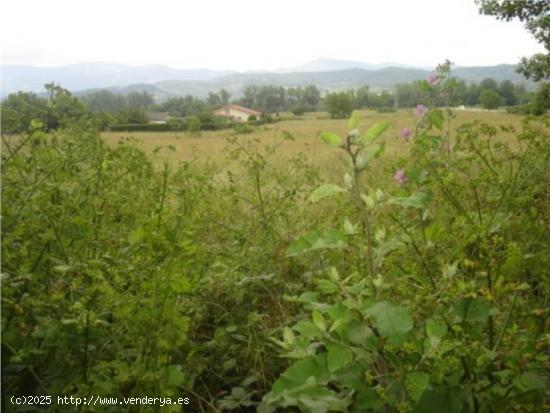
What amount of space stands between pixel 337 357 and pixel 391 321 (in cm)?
18

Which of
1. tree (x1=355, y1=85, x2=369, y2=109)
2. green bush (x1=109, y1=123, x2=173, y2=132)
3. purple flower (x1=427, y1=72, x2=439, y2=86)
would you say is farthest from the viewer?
tree (x1=355, y1=85, x2=369, y2=109)

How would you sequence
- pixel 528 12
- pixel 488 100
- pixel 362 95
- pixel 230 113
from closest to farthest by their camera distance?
1. pixel 230 113
2. pixel 488 100
3. pixel 528 12
4. pixel 362 95

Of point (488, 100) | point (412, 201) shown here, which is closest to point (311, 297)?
point (412, 201)

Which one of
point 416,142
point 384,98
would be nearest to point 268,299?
point 416,142

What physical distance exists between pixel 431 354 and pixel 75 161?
2.16m

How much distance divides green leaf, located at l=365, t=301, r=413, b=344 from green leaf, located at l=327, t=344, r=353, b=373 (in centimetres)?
12

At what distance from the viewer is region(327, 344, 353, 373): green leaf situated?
123 centimetres

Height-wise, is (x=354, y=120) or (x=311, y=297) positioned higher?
(x=354, y=120)

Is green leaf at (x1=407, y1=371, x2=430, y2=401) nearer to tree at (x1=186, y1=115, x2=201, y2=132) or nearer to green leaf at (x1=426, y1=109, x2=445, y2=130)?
green leaf at (x1=426, y1=109, x2=445, y2=130)

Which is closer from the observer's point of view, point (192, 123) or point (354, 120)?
point (354, 120)

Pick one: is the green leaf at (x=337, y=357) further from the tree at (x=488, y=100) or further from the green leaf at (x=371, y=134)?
the tree at (x=488, y=100)

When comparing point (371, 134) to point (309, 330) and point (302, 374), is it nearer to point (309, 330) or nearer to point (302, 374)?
point (309, 330)

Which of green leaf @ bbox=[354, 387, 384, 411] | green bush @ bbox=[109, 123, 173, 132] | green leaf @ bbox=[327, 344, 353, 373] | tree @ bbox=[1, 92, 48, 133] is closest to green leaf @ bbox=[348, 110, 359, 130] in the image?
green leaf @ bbox=[327, 344, 353, 373]

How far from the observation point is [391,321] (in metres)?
1.21
